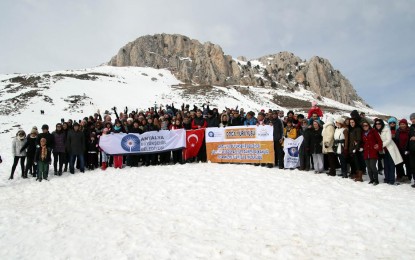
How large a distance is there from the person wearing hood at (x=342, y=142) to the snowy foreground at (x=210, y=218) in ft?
2.09

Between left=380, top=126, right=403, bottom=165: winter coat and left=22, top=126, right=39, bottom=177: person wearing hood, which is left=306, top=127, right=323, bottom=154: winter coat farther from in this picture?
left=22, top=126, right=39, bottom=177: person wearing hood

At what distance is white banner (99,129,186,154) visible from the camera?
1227 centimetres

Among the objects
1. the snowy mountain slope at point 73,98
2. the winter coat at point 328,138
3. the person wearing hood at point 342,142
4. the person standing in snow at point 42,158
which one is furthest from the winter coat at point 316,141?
the snowy mountain slope at point 73,98

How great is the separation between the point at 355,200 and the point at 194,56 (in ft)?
395

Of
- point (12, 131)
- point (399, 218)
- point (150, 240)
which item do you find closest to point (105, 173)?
point (150, 240)

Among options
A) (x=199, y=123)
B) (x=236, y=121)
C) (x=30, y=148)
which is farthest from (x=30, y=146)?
(x=236, y=121)

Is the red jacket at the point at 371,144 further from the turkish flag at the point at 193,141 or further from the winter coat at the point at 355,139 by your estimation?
the turkish flag at the point at 193,141

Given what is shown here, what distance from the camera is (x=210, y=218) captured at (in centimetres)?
623

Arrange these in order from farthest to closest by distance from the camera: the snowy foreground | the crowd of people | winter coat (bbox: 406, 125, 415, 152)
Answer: the crowd of people < winter coat (bbox: 406, 125, 415, 152) < the snowy foreground

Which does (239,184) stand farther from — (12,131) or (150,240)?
(12,131)

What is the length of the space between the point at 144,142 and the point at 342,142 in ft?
25.6

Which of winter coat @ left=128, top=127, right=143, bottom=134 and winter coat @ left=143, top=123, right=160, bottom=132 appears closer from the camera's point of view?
winter coat @ left=128, top=127, right=143, bottom=134

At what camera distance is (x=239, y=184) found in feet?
28.3

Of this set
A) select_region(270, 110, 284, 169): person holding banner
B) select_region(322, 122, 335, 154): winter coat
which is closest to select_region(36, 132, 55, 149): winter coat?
select_region(270, 110, 284, 169): person holding banner
